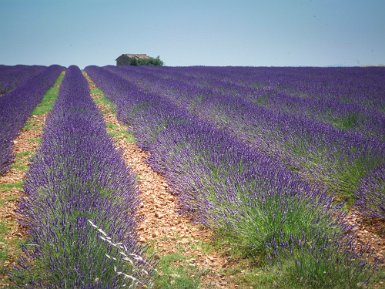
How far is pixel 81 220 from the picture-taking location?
226cm

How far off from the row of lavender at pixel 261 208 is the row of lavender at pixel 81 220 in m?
0.83

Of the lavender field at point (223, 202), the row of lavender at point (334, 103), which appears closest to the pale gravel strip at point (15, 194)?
the lavender field at point (223, 202)

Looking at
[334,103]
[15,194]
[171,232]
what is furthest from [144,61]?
[171,232]

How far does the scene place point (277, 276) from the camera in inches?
89.3

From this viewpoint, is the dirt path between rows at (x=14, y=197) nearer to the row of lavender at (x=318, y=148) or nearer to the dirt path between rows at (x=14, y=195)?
the dirt path between rows at (x=14, y=195)

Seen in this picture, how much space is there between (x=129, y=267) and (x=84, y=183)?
3.90 feet

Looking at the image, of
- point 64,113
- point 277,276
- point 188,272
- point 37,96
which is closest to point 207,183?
point 188,272

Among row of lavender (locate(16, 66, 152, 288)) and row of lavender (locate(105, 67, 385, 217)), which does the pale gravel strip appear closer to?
row of lavender (locate(16, 66, 152, 288))

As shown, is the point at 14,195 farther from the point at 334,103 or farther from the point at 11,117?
the point at 334,103

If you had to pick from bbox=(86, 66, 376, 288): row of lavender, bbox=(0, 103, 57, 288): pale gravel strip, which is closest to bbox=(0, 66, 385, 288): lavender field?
bbox=(86, 66, 376, 288): row of lavender

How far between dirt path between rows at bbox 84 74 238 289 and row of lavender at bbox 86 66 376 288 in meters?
0.17

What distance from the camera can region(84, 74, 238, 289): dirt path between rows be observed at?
2.62 m

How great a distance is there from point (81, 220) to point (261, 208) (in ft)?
4.93

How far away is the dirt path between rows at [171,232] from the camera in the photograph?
2623 millimetres
